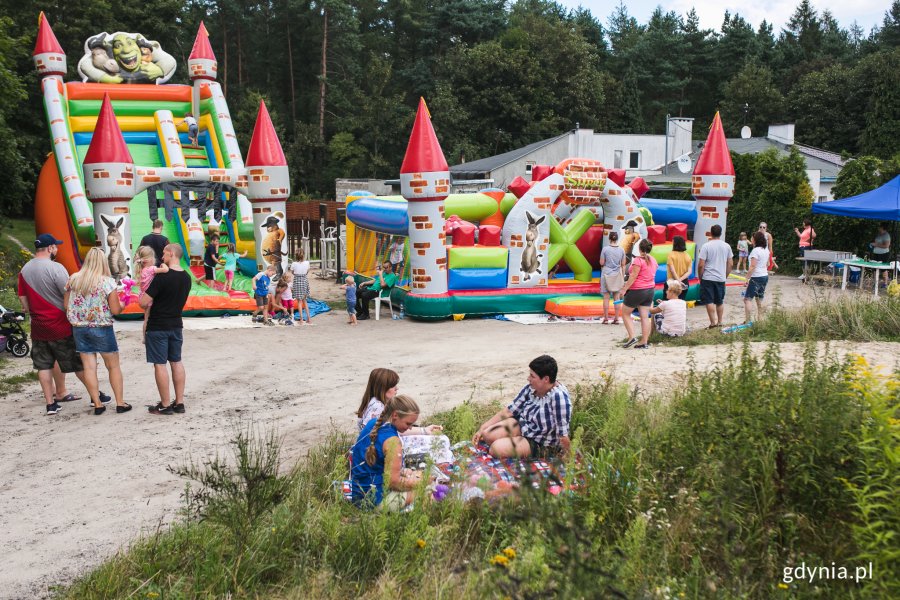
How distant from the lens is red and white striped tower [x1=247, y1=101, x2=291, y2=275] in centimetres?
1311

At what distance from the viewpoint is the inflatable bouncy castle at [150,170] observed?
1229 centimetres

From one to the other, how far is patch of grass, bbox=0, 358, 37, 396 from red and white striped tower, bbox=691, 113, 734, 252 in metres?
10.8

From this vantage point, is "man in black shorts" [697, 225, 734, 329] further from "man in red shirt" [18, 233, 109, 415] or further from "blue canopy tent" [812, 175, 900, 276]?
"man in red shirt" [18, 233, 109, 415]

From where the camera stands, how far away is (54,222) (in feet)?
51.4

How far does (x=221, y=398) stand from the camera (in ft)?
25.6

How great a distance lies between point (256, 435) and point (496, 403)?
80.1 inches

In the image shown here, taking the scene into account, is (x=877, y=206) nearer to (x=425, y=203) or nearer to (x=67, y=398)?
(x=425, y=203)

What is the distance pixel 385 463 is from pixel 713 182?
11166 millimetres

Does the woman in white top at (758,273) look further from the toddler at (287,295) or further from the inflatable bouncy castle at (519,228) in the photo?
the toddler at (287,295)

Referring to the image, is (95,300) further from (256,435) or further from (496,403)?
(496,403)

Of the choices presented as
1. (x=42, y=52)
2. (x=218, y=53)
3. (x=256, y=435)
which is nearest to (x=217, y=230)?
(x=42, y=52)

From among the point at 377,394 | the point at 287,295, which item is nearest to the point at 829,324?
the point at 377,394

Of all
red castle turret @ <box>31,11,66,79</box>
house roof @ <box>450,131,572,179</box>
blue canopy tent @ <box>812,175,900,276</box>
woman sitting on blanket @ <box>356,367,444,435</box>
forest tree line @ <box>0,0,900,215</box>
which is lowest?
woman sitting on blanket @ <box>356,367,444,435</box>

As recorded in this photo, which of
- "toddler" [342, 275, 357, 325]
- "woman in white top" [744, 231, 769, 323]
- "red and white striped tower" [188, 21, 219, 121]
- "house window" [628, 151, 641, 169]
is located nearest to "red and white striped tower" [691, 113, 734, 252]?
"woman in white top" [744, 231, 769, 323]
